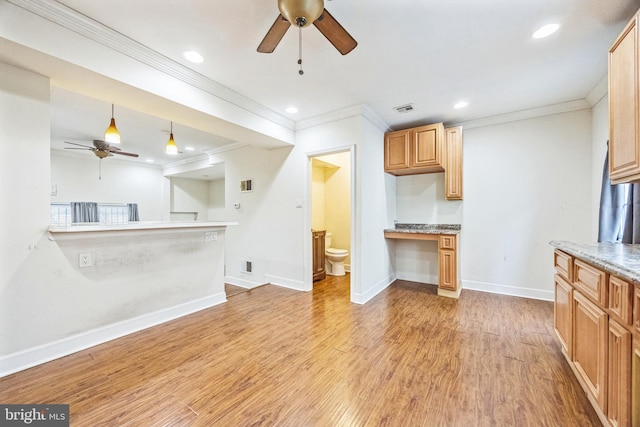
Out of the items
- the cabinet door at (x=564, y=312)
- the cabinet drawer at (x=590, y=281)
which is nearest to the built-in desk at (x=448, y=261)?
the cabinet door at (x=564, y=312)

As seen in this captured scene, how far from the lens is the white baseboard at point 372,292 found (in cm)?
338

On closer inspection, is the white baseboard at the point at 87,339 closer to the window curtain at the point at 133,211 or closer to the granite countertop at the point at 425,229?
the granite countertop at the point at 425,229

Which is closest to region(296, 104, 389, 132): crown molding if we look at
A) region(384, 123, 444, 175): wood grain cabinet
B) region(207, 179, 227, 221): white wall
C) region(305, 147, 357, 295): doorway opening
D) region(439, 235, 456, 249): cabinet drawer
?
region(384, 123, 444, 175): wood grain cabinet

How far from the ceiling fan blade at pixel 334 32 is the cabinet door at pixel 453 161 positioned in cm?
267

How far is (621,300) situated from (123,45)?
365 cm

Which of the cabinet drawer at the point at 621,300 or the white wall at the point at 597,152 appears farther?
the white wall at the point at 597,152

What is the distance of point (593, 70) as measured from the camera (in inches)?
99.3

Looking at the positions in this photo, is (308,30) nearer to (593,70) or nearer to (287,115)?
(287,115)

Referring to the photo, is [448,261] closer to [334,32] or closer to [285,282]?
[285,282]

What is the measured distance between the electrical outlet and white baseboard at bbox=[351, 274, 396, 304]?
2.88 metres

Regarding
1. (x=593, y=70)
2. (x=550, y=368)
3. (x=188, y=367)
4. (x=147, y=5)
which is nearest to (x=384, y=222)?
(x=550, y=368)

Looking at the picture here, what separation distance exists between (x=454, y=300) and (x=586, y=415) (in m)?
1.98

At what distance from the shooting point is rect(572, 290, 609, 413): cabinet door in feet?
4.40

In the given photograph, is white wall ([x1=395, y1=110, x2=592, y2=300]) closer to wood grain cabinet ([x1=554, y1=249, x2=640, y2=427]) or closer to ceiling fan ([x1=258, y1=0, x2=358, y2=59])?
wood grain cabinet ([x1=554, y1=249, x2=640, y2=427])
